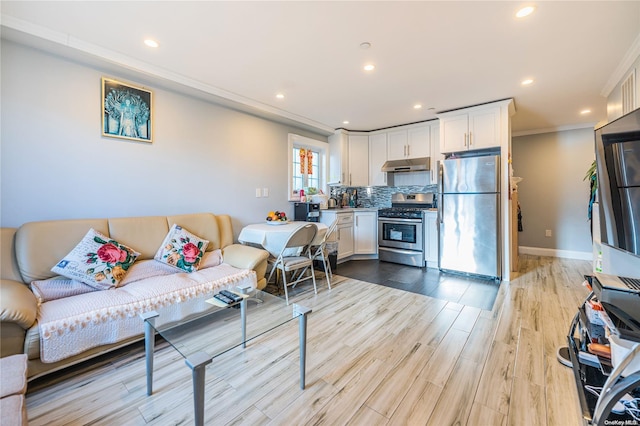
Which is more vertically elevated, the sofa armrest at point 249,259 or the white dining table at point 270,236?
the white dining table at point 270,236

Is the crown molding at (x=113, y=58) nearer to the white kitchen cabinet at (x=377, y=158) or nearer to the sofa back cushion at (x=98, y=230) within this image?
the sofa back cushion at (x=98, y=230)

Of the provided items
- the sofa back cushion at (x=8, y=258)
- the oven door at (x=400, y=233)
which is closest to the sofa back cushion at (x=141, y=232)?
the sofa back cushion at (x=8, y=258)

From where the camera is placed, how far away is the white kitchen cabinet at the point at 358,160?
508 cm

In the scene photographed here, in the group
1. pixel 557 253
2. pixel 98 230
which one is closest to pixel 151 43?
pixel 98 230

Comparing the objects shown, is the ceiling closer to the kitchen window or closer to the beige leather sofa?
the kitchen window

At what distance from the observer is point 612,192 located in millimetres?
1792

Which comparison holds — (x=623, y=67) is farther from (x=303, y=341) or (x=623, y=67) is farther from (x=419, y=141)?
(x=303, y=341)

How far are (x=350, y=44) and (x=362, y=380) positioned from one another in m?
2.51

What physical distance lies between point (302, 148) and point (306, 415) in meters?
3.97

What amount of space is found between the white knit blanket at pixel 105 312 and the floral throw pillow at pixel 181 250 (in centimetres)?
21

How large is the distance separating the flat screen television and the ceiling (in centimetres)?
87

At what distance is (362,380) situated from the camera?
1.67m

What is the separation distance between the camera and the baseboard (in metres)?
4.65

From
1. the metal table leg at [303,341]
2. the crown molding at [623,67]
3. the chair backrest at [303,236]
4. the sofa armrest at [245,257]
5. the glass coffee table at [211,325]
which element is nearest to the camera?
the glass coffee table at [211,325]
